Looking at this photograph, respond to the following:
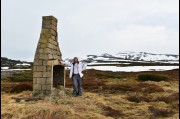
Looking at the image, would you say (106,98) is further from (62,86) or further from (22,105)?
(22,105)

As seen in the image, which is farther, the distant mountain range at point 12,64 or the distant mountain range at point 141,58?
the distant mountain range at point 141,58

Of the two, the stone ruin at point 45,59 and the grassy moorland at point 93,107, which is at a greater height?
the stone ruin at point 45,59

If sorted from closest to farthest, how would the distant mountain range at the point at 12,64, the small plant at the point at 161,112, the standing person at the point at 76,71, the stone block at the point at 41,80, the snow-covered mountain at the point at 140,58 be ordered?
the small plant at the point at 161,112 < the stone block at the point at 41,80 < the standing person at the point at 76,71 < the distant mountain range at the point at 12,64 < the snow-covered mountain at the point at 140,58

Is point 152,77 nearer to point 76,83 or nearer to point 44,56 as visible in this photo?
point 76,83

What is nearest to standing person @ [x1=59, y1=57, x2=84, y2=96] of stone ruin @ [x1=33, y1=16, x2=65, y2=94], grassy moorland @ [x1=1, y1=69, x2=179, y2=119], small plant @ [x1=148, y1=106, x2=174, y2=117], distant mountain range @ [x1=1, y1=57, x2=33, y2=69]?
grassy moorland @ [x1=1, y1=69, x2=179, y2=119]

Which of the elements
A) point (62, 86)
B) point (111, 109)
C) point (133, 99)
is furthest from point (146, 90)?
point (111, 109)

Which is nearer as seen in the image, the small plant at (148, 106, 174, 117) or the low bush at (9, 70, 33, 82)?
the small plant at (148, 106, 174, 117)

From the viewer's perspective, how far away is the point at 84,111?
16.1 m

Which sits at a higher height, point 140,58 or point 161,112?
point 140,58

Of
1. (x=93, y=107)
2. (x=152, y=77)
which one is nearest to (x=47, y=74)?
(x=93, y=107)

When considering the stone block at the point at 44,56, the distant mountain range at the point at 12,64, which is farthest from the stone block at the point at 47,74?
the distant mountain range at the point at 12,64

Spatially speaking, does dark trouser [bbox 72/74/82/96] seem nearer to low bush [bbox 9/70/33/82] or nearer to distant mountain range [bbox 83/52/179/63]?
low bush [bbox 9/70/33/82]

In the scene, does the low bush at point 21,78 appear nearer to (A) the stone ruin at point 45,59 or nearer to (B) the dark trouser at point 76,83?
(A) the stone ruin at point 45,59

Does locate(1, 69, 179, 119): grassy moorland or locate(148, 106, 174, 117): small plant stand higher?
locate(1, 69, 179, 119): grassy moorland
